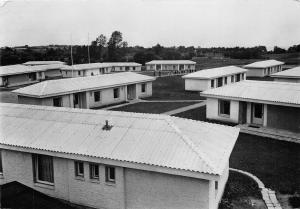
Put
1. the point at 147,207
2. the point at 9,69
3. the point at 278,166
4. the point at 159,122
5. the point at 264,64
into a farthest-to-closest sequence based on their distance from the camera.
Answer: the point at 264,64, the point at 9,69, the point at 278,166, the point at 159,122, the point at 147,207

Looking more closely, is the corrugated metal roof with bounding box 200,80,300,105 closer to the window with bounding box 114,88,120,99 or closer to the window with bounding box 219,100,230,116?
the window with bounding box 219,100,230,116

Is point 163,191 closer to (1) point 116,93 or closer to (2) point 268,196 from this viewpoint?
(2) point 268,196

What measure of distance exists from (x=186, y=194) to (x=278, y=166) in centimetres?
814

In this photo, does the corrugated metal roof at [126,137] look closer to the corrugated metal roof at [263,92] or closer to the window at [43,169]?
the window at [43,169]

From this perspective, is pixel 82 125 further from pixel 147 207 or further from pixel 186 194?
pixel 186 194

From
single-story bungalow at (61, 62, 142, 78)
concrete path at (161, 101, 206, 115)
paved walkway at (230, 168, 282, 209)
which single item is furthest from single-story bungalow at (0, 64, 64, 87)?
paved walkway at (230, 168, 282, 209)

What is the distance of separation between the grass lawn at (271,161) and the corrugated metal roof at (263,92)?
335 cm

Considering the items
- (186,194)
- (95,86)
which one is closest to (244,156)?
(186,194)

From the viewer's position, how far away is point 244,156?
18031 millimetres

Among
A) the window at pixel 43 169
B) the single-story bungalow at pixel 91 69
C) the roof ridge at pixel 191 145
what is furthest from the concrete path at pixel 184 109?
the single-story bungalow at pixel 91 69

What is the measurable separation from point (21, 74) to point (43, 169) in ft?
145

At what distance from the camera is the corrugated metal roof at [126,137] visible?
35.5 ft

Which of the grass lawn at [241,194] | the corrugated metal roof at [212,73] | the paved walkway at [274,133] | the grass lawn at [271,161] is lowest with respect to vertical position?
the grass lawn at [241,194]

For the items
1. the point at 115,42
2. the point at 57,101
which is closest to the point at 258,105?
the point at 57,101
